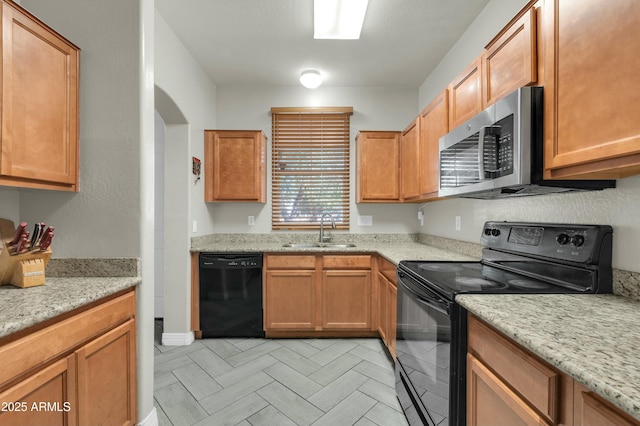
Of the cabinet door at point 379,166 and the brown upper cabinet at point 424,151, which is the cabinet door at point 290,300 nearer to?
the cabinet door at point 379,166

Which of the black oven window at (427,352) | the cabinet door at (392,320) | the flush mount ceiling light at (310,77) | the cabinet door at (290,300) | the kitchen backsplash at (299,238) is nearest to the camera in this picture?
the black oven window at (427,352)

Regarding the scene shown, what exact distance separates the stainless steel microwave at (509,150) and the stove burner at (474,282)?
1.54 feet

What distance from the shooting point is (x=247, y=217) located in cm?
333

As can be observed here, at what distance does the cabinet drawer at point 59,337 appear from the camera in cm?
89

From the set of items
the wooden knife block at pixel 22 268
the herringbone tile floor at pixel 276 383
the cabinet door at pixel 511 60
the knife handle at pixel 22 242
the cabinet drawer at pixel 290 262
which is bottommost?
the herringbone tile floor at pixel 276 383

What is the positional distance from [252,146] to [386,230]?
6.00ft

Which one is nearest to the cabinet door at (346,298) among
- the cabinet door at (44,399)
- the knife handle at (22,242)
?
the cabinet door at (44,399)

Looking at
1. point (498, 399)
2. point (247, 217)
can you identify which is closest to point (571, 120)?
point (498, 399)

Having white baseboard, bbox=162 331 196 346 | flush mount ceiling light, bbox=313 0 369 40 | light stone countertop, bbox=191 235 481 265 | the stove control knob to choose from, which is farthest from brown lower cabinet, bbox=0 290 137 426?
flush mount ceiling light, bbox=313 0 369 40

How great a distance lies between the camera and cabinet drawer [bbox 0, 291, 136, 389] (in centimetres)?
89

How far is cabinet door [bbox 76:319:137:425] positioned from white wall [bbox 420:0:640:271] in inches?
89.0

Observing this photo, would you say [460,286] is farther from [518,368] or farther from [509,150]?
[509,150]

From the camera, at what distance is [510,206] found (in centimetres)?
181

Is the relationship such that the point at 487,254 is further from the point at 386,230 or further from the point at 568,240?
the point at 386,230
